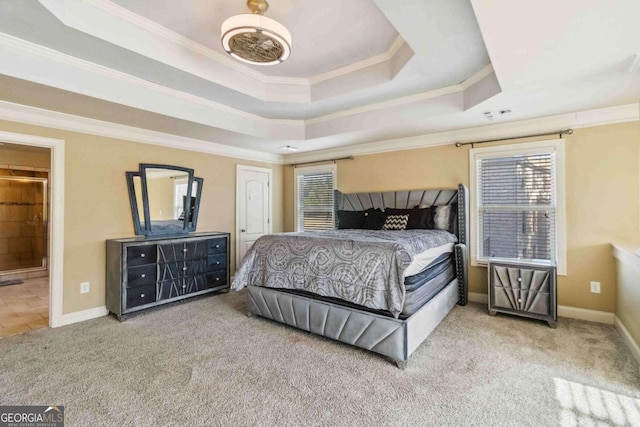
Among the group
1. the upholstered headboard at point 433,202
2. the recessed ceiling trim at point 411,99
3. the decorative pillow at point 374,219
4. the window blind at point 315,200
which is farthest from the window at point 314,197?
the recessed ceiling trim at point 411,99

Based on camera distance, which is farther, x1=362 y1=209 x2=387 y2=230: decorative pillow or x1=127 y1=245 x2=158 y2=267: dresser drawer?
x1=362 y1=209 x2=387 y2=230: decorative pillow

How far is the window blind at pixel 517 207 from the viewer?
3.49 metres

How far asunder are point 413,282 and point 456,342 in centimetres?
81

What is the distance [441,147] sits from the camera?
4172 millimetres

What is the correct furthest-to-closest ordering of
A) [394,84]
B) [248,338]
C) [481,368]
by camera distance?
[394,84], [248,338], [481,368]

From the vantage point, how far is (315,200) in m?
5.58

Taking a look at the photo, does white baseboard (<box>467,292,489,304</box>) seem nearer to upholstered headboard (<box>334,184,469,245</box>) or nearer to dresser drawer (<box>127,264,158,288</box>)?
upholstered headboard (<box>334,184,469,245</box>)

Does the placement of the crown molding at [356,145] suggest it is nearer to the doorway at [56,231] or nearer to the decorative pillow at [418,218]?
the doorway at [56,231]

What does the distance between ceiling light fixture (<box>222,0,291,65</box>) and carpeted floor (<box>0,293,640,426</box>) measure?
2.48 meters

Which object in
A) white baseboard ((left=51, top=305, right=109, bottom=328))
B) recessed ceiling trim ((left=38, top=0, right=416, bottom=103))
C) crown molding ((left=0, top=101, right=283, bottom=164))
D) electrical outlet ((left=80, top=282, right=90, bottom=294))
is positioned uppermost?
recessed ceiling trim ((left=38, top=0, right=416, bottom=103))

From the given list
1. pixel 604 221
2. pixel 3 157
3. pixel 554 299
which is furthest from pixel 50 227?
pixel 604 221

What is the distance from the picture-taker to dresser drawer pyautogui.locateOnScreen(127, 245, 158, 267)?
11.1 ft

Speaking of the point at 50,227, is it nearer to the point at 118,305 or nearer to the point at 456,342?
the point at 118,305

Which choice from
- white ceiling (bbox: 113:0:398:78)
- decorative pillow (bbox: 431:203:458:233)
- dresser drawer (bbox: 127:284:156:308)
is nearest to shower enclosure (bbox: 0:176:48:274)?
dresser drawer (bbox: 127:284:156:308)
